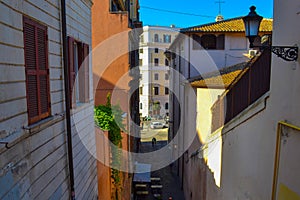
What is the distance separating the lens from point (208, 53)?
52.5 feet

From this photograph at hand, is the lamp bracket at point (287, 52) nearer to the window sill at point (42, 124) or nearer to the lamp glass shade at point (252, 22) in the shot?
the lamp glass shade at point (252, 22)

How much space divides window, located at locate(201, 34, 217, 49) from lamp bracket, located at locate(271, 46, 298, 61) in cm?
1273

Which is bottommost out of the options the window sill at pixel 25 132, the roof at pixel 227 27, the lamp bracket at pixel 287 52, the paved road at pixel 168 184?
the paved road at pixel 168 184

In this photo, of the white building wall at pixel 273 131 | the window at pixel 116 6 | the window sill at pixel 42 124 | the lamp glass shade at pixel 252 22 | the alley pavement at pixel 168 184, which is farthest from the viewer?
the alley pavement at pixel 168 184

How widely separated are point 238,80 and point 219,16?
64.6ft

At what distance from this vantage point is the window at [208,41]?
Answer: 1601 centimetres

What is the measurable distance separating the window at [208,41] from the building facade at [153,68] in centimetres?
2766

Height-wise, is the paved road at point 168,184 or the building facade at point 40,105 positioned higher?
the building facade at point 40,105

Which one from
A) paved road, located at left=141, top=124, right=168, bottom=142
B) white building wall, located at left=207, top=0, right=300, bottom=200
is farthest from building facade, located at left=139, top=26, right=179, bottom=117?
white building wall, located at left=207, top=0, right=300, bottom=200

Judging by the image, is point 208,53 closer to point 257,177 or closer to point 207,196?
point 207,196

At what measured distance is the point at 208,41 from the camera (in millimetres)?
16078

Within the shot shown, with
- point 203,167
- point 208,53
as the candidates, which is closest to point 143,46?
point 208,53

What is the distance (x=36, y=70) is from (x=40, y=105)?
0.48 metres

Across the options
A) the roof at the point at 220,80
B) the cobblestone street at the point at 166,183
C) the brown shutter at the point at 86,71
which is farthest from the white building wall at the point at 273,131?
the cobblestone street at the point at 166,183
